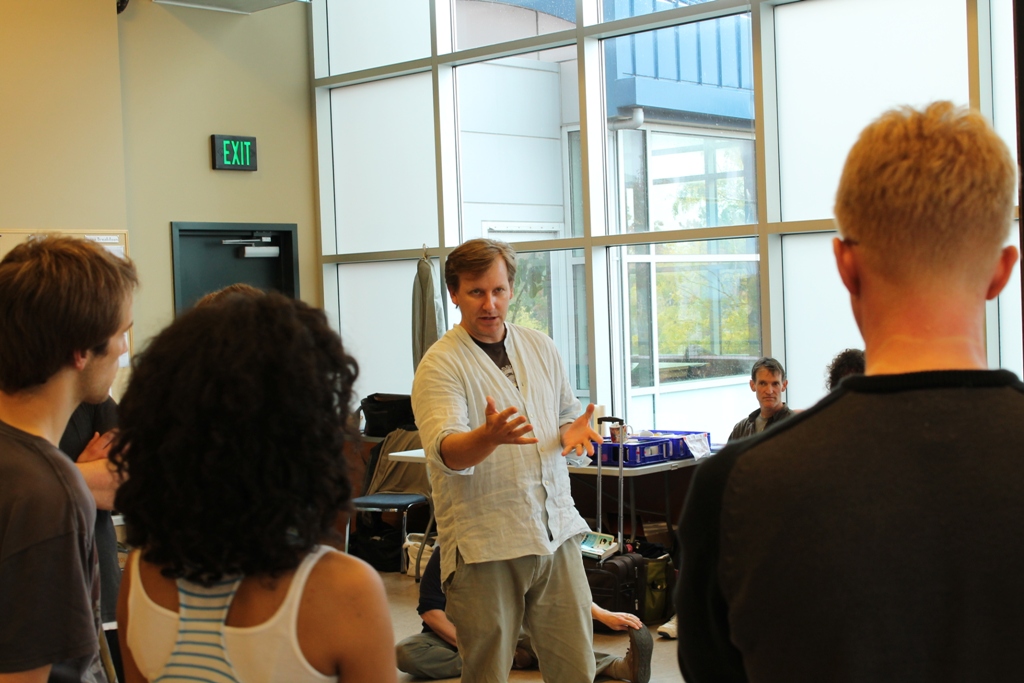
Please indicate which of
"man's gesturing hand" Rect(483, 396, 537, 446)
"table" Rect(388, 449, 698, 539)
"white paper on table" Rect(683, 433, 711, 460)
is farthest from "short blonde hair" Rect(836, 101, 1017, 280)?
"white paper on table" Rect(683, 433, 711, 460)

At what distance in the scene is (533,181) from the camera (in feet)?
21.2

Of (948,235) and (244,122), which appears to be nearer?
(948,235)

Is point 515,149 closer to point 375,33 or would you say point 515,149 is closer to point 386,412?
point 375,33


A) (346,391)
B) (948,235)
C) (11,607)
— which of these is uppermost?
(948,235)

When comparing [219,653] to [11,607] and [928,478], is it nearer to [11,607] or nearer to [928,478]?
[11,607]

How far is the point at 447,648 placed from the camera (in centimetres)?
422

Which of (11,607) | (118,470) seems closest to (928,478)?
(118,470)

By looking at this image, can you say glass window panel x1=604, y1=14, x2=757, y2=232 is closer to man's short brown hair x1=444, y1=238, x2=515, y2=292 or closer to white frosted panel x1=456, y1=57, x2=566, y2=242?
white frosted panel x1=456, y1=57, x2=566, y2=242

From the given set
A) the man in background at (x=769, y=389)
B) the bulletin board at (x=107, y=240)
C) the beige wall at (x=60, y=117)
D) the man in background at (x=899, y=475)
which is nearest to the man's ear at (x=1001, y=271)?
the man in background at (x=899, y=475)

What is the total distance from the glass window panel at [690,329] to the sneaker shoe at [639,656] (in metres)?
2.06

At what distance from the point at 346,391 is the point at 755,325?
186 inches

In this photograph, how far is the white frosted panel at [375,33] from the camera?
6914mm

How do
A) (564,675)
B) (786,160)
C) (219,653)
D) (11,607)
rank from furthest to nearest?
(786,160) → (564,675) → (11,607) → (219,653)

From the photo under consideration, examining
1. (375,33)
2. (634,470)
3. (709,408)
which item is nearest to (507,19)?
(375,33)
